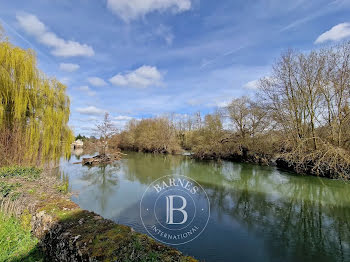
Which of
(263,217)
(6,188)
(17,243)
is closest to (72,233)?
(17,243)

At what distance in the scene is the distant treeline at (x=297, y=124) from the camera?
9.41 metres

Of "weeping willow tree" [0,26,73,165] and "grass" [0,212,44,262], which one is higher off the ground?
"weeping willow tree" [0,26,73,165]

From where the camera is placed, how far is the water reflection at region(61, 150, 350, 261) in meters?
3.49

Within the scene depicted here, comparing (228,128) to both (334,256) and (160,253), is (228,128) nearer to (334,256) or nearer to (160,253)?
(334,256)

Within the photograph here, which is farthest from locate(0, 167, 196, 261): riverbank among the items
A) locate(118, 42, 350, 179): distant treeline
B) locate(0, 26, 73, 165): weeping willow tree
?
locate(118, 42, 350, 179): distant treeline

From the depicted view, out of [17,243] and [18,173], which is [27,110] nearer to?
[18,173]

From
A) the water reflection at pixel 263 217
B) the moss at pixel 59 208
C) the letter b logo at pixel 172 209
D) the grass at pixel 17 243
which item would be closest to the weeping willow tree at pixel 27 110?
the water reflection at pixel 263 217

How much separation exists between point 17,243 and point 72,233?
5.13 feet

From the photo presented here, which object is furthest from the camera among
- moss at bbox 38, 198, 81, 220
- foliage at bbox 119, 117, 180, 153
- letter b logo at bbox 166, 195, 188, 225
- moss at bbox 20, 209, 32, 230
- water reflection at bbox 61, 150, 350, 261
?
foliage at bbox 119, 117, 180, 153

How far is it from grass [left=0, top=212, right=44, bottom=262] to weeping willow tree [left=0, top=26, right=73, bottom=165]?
4.68m

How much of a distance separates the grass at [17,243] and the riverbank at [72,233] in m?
0.09

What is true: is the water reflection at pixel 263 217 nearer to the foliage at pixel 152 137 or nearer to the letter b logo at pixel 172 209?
the letter b logo at pixel 172 209

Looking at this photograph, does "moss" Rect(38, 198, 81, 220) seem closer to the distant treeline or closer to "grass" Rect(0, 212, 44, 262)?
"grass" Rect(0, 212, 44, 262)

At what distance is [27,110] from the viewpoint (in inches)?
297
